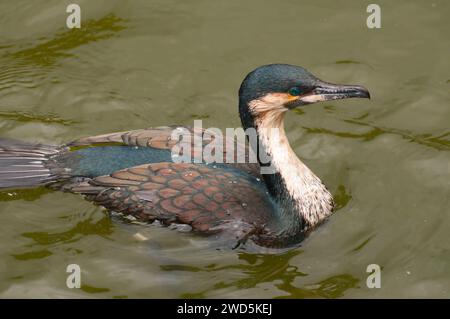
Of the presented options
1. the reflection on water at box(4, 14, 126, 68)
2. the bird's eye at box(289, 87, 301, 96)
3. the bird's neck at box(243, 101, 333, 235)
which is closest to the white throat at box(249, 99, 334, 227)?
the bird's neck at box(243, 101, 333, 235)

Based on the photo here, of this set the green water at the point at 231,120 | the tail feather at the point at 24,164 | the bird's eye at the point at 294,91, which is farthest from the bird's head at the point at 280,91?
the tail feather at the point at 24,164

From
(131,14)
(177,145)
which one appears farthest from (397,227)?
(131,14)

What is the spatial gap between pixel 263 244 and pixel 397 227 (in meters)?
1.15

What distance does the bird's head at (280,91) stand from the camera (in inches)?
276

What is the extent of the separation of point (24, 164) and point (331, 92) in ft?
8.56

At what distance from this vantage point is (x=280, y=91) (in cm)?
704

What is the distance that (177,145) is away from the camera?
7652 millimetres

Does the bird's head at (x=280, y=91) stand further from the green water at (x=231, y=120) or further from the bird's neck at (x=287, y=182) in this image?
the green water at (x=231, y=120)

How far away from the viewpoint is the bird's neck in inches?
289

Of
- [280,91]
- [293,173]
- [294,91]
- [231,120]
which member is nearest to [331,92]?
[294,91]

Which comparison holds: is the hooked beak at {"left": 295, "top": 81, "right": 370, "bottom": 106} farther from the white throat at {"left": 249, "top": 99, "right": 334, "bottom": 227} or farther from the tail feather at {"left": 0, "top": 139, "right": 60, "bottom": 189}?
the tail feather at {"left": 0, "top": 139, "right": 60, "bottom": 189}

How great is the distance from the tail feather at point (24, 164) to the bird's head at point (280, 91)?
174 cm

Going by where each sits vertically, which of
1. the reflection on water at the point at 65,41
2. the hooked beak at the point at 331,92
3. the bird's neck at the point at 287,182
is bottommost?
the bird's neck at the point at 287,182
